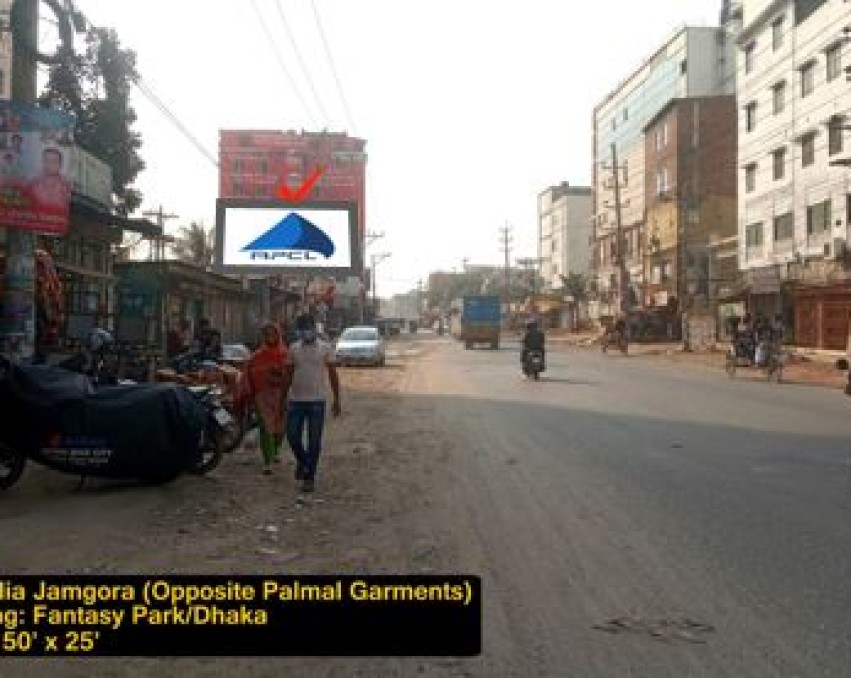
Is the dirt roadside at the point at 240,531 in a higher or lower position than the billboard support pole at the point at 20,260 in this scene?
lower

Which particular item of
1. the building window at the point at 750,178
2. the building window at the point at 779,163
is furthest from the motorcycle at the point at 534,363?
the building window at the point at 750,178

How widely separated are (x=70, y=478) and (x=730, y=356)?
2597cm

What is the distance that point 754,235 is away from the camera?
160ft

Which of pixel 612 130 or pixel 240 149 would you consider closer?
pixel 240 149

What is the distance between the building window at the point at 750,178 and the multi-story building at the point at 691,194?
36.1ft

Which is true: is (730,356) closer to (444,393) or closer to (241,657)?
(444,393)

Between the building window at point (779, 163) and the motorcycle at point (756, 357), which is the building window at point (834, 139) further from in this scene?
the motorcycle at point (756, 357)

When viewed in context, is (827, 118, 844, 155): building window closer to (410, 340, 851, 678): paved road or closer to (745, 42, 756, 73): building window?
(745, 42, 756, 73): building window

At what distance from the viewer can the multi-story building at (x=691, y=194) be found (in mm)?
62531

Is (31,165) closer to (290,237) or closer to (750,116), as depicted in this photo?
(290,237)

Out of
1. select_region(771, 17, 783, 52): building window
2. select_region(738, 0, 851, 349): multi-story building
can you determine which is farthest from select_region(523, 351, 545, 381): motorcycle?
select_region(771, 17, 783, 52): building window

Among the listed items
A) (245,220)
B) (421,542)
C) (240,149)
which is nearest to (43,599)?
(421,542)

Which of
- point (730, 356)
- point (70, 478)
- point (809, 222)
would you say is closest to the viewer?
point (70, 478)

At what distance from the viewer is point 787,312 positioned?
4331 cm
